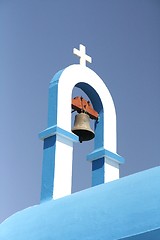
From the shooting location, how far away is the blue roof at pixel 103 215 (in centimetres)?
382

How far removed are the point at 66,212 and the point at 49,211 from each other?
23cm

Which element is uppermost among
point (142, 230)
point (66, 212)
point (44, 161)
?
point (44, 161)

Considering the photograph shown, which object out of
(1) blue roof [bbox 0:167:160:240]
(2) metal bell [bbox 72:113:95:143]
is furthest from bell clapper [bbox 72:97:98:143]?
(1) blue roof [bbox 0:167:160:240]

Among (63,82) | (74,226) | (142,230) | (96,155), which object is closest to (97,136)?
(96,155)

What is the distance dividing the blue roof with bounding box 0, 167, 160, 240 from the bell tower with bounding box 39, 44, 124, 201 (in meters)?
0.47

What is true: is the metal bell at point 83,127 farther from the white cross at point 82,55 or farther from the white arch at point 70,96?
the white cross at point 82,55

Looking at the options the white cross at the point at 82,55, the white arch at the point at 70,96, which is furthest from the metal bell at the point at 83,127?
the white cross at the point at 82,55

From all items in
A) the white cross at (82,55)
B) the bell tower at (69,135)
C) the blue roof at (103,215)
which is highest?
the white cross at (82,55)

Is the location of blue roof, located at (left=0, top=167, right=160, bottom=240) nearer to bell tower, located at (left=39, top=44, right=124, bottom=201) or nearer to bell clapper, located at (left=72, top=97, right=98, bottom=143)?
bell tower, located at (left=39, top=44, right=124, bottom=201)

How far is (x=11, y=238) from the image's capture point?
15.3ft

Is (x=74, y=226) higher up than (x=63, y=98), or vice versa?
(x=63, y=98)

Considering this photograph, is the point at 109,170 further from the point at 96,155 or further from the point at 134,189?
the point at 134,189

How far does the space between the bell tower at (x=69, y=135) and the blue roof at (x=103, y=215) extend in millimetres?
472

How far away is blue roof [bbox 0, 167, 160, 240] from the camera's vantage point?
12.5 feet
